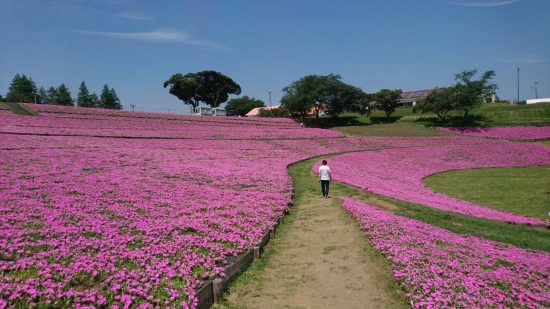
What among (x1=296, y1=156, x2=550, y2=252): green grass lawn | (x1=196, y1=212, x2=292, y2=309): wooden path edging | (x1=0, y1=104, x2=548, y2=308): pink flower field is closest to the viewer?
(x1=0, y1=104, x2=548, y2=308): pink flower field

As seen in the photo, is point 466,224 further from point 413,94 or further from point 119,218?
point 413,94

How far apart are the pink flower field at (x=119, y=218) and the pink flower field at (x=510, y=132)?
55.3 meters

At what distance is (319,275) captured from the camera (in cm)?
1014

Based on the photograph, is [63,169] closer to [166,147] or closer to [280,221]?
[280,221]

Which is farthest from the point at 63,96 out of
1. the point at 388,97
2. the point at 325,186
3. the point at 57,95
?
the point at 325,186

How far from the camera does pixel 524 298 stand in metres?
8.93

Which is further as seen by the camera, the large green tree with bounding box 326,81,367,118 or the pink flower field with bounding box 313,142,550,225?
the large green tree with bounding box 326,81,367,118

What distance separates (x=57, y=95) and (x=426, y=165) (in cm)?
12799

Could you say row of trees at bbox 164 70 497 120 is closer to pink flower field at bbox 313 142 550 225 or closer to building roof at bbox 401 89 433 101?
pink flower field at bbox 313 142 550 225

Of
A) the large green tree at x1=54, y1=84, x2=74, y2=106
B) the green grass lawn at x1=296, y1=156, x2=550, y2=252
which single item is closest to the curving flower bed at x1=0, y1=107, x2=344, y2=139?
the green grass lawn at x1=296, y1=156, x2=550, y2=252

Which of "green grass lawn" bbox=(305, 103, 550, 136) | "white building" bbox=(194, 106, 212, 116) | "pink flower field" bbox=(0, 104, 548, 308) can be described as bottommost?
"pink flower field" bbox=(0, 104, 548, 308)

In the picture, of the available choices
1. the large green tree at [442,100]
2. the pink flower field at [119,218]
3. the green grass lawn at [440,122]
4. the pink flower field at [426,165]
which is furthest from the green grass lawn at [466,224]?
the large green tree at [442,100]

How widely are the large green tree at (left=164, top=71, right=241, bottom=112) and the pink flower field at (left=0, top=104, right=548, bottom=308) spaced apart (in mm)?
91511

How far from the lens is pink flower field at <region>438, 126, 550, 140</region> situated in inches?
2501
